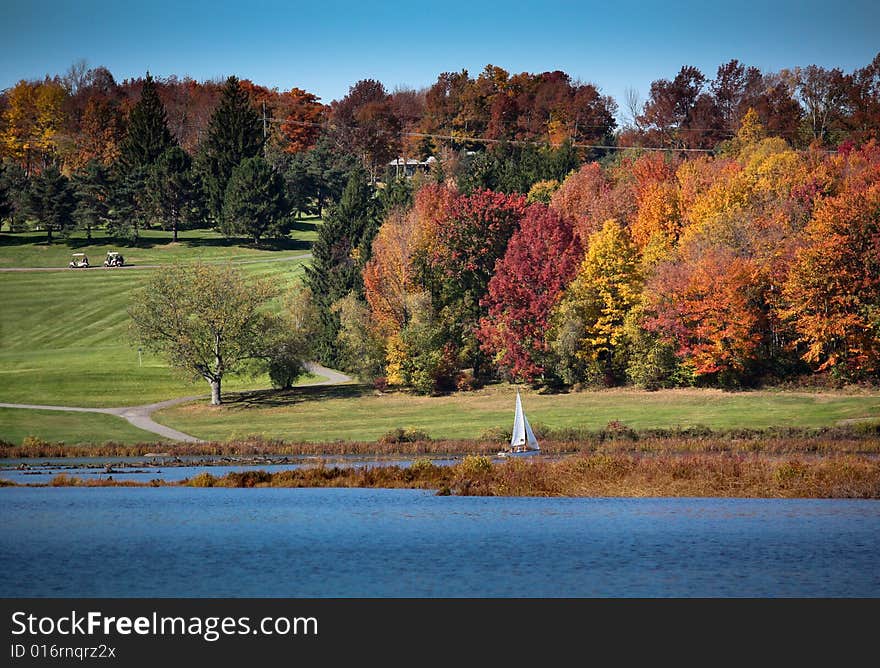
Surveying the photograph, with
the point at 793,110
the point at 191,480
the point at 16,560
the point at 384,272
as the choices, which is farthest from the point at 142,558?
the point at 793,110

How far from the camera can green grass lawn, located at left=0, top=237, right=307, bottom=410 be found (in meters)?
92.3

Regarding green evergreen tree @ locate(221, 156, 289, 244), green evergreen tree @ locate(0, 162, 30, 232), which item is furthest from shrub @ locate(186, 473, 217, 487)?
green evergreen tree @ locate(0, 162, 30, 232)

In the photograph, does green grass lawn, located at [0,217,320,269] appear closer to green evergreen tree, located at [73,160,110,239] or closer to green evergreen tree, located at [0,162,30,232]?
green evergreen tree, located at [0,162,30,232]

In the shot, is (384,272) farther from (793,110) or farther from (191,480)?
(793,110)

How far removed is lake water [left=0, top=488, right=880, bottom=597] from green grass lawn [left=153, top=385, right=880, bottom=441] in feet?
98.1

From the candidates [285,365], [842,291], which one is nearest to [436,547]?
[842,291]

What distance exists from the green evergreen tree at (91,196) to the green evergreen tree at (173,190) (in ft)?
23.1

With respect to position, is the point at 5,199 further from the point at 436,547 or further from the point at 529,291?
the point at 436,547

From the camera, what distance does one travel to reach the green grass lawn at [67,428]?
7175 cm

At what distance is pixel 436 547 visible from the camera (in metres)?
31.2

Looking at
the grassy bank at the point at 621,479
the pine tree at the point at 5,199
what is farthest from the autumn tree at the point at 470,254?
the pine tree at the point at 5,199

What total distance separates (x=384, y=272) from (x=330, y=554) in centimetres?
7116

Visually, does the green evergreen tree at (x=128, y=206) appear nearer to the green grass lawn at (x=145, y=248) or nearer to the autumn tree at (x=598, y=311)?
the green grass lawn at (x=145, y=248)

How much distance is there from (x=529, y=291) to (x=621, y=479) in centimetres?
5199
